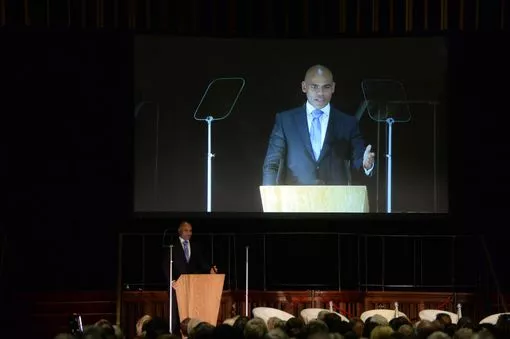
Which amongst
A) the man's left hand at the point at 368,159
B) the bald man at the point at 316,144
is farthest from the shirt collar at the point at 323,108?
the man's left hand at the point at 368,159

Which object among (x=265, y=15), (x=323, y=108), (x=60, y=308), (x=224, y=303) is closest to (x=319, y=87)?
(x=323, y=108)

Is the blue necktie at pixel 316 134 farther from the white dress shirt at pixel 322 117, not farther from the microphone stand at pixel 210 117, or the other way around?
the microphone stand at pixel 210 117

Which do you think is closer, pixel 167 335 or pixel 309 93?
pixel 167 335

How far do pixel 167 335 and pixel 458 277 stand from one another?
7825 mm

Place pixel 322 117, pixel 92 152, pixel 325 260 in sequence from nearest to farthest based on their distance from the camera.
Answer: pixel 322 117
pixel 92 152
pixel 325 260

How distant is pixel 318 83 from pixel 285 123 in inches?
23.9

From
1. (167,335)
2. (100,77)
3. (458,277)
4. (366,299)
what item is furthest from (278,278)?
(167,335)

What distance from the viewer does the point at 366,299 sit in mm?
12852

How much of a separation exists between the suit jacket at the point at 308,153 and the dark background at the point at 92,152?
55 cm

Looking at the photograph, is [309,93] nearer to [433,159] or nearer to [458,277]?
[433,159]

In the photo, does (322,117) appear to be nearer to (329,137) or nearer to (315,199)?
(329,137)

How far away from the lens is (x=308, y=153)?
13438 millimetres

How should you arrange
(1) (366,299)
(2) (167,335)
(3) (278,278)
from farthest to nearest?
(3) (278,278)
(1) (366,299)
(2) (167,335)

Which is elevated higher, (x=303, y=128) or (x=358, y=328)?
(x=303, y=128)
